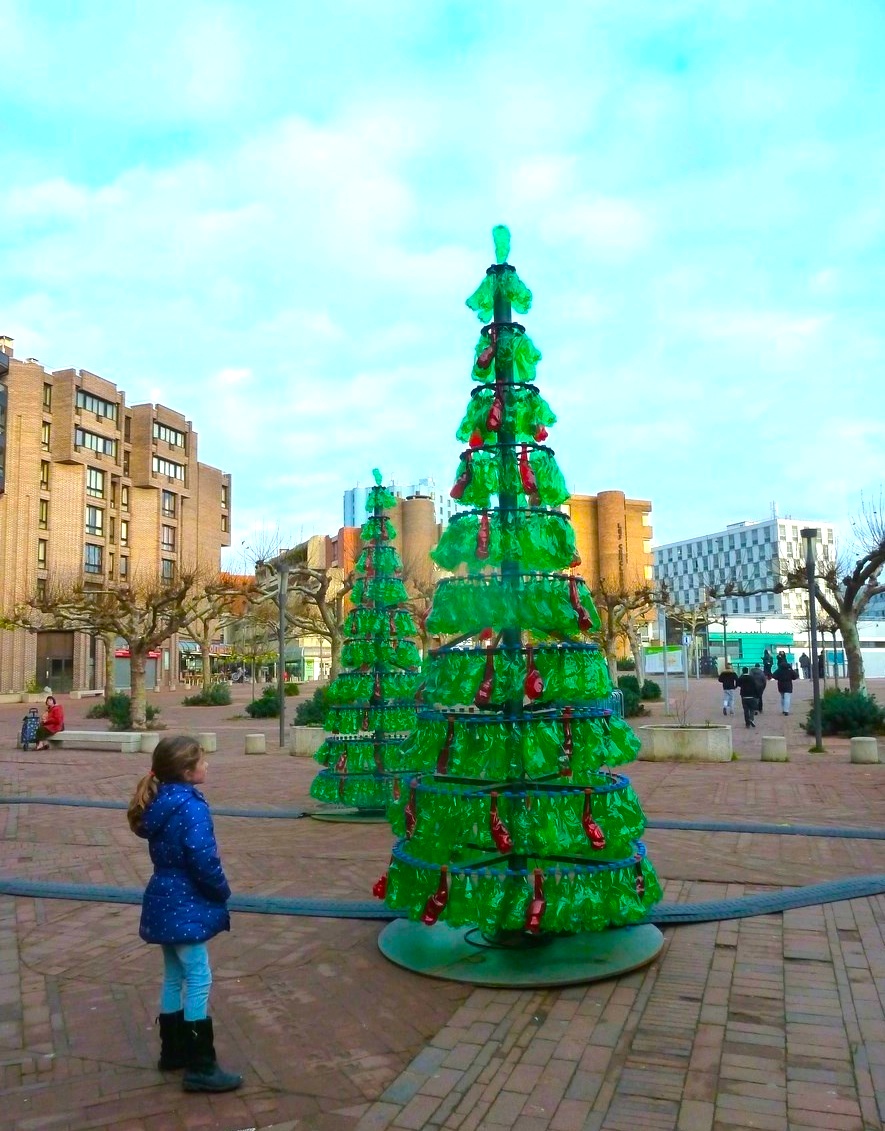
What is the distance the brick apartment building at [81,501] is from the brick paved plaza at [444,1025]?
4115cm

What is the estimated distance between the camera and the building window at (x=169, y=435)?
209 feet

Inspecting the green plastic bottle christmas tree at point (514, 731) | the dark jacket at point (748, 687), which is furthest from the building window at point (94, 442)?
the green plastic bottle christmas tree at point (514, 731)

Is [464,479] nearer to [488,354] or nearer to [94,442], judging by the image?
[488,354]

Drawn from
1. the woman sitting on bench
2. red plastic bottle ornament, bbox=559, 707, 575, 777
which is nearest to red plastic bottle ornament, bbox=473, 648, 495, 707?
red plastic bottle ornament, bbox=559, 707, 575, 777

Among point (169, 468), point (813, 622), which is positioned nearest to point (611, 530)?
point (169, 468)

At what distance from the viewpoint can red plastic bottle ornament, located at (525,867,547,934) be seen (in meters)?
4.88

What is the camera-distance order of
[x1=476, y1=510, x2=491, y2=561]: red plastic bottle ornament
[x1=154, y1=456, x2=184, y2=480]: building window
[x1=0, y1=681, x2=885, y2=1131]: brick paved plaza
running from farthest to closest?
1. [x1=154, y1=456, x2=184, y2=480]: building window
2. [x1=476, y1=510, x2=491, y2=561]: red plastic bottle ornament
3. [x1=0, y1=681, x2=885, y2=1131]: brick paved plaza

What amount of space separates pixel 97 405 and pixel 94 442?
8.44 ft

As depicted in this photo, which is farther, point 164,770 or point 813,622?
point 813,622

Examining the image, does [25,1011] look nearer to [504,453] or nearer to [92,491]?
[504,453]

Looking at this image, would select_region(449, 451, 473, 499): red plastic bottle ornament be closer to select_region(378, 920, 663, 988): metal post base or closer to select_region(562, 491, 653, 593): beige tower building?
select_region(378, 920, 663, 988): metal post base

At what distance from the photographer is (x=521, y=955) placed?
5.25 metres

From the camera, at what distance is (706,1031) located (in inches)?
167

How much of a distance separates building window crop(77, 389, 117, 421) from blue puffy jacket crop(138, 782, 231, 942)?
5717 cm
